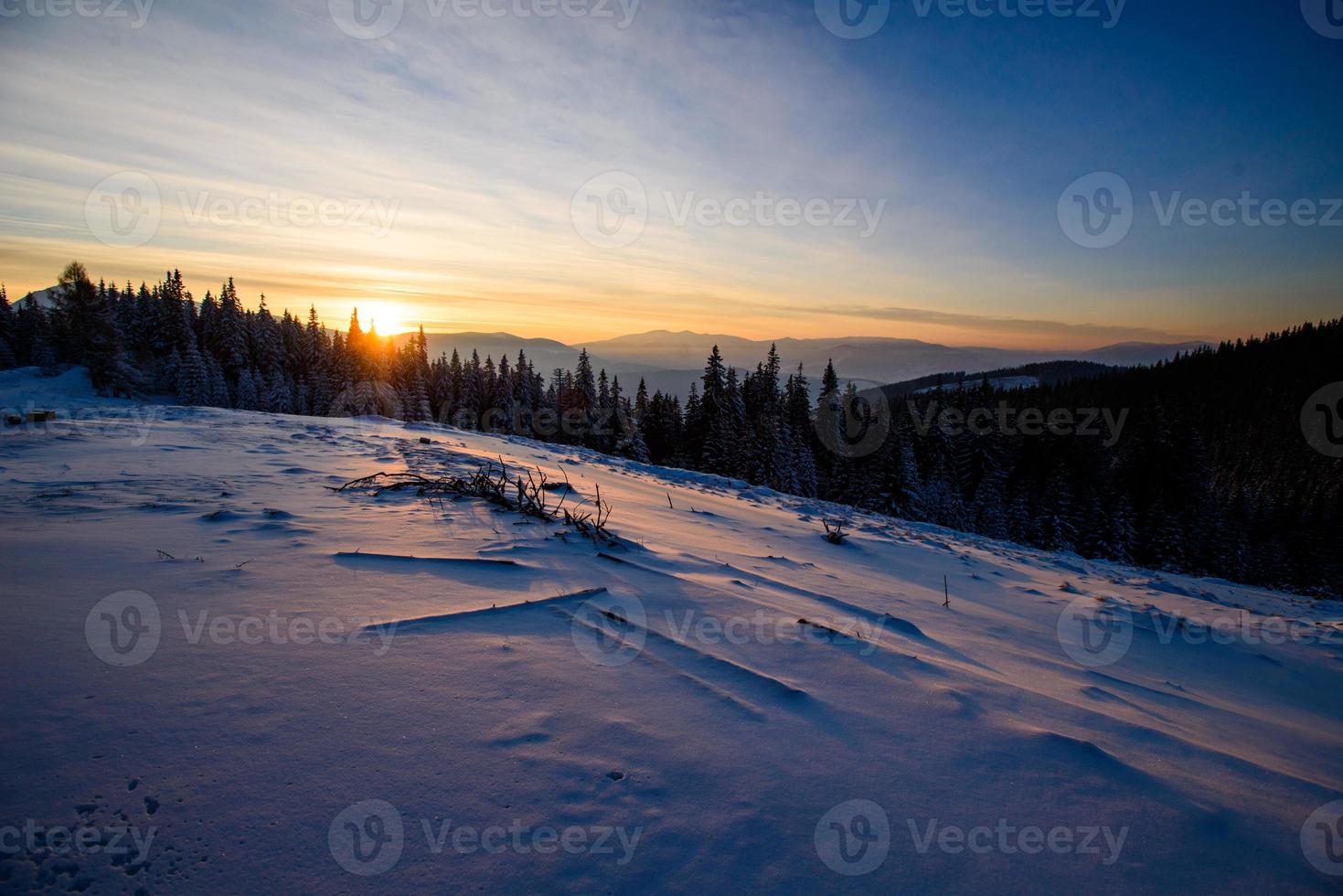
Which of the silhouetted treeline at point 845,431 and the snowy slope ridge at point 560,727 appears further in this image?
the silhouetted treeline at point 845,431

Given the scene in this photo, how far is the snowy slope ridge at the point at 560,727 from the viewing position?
5.17 feet

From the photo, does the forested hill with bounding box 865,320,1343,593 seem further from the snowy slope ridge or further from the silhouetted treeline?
the snowy slope ridge

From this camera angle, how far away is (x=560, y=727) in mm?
2141

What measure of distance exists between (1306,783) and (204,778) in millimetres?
4828

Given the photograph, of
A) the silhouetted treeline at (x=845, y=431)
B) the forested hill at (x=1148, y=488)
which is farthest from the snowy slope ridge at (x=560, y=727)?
the forested hill at (x=1148, y=488)

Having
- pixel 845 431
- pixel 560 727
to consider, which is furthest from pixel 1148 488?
pixel 560 727

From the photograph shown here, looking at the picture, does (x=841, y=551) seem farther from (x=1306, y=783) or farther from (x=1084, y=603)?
(x=1306, y=783)

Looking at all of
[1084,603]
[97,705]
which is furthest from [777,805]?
[1084,603]

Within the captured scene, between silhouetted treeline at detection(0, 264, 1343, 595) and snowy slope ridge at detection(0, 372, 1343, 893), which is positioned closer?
snowy slope ridge at detection(0, 372, 1343, 893)

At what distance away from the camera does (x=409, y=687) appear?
7.48 ft

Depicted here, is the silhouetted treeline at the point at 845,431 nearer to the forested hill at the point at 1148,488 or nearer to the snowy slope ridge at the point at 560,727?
the forested hill at the point at 1148,488

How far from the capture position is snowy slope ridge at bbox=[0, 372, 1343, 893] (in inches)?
62.1

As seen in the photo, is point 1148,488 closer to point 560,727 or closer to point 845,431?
point 845,431

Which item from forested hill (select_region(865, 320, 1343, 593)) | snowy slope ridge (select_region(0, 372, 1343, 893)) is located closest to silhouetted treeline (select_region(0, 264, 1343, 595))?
forested hill (select_region(865, 320, 1343, 593))
